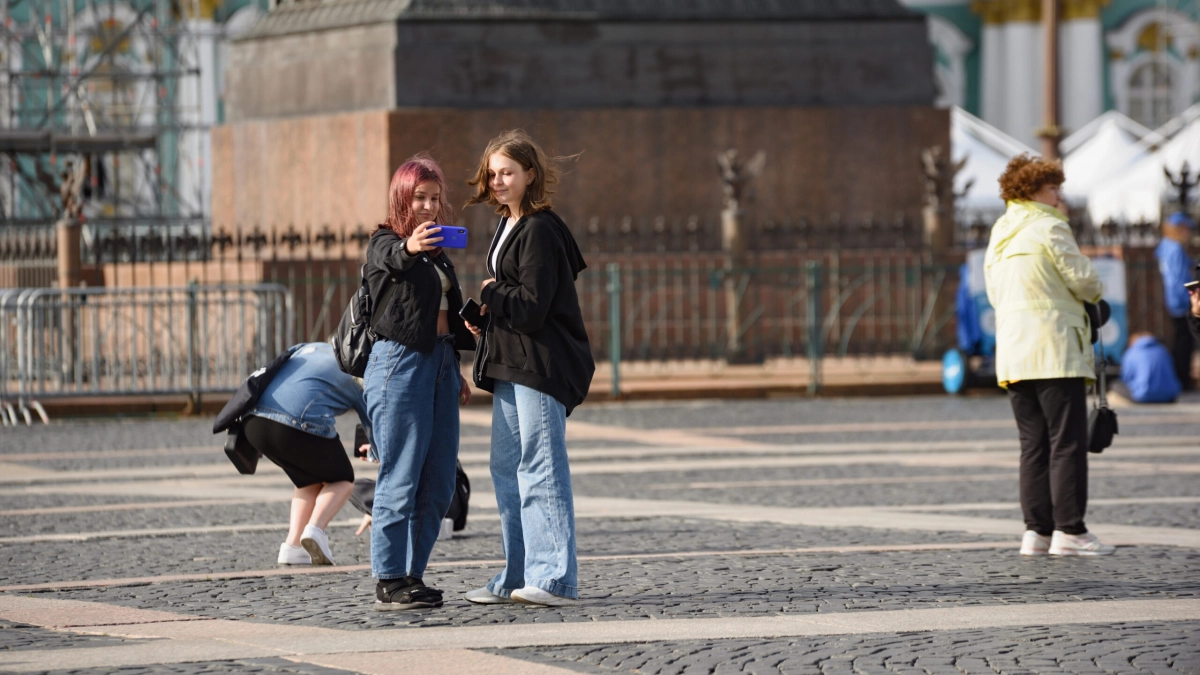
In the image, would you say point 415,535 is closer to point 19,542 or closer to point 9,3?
point 19,542

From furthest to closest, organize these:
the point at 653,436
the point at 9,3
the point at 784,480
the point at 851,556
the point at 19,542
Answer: the point at 9,3, the point at 653,436, the point at 784,480, the point at 19,542, the point at 851,556

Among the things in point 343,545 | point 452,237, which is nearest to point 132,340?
point 343,545

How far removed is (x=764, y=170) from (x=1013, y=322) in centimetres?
1153

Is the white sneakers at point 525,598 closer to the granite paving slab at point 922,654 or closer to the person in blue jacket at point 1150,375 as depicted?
the granite paving slab at point 922,654

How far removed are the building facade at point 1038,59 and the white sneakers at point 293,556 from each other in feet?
149

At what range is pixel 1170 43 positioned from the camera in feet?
167

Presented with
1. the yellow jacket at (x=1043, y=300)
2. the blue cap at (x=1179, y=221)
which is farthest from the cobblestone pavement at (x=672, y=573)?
the blue cap at (x=1179, y=221)

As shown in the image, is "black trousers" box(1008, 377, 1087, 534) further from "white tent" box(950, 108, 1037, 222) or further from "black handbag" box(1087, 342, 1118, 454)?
"white tent" box(950, 108, 1037, 222)

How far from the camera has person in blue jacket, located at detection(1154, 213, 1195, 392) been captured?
1694 centimetres

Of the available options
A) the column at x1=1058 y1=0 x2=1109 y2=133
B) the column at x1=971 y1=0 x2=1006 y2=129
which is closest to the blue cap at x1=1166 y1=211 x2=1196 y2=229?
the column at x1=1058 y1=0 x2=1109 y2=133

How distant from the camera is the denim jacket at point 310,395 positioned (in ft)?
26.4

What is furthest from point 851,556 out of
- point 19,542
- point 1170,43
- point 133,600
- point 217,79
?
point 1170,43

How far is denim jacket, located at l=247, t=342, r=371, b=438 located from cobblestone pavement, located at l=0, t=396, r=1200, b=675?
0.56 meters

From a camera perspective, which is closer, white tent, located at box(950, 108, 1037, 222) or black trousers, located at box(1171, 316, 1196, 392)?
black trousers, located at box(1171, 316, 1196, 392)
